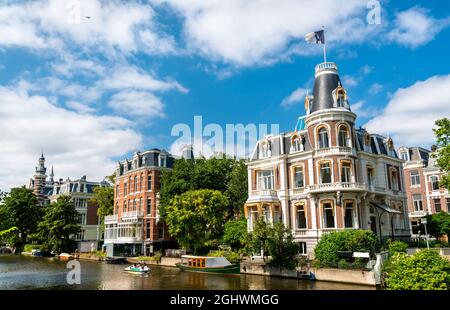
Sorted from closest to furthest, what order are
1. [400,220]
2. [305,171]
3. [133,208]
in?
[305,171]
[400,220]
[133,208]

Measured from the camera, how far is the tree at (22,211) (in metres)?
73.2

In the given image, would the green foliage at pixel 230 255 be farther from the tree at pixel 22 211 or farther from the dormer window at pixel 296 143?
the tree at pixel 22 211

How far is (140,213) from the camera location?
58219 millimetres

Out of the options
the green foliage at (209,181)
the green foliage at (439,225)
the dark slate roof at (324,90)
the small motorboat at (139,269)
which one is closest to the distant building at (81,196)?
the green foliage at (209,181)

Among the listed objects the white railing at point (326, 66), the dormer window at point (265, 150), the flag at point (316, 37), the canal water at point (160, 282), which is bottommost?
the canal water at point (160, 282)

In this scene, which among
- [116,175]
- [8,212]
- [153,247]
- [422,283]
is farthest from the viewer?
[8,212]

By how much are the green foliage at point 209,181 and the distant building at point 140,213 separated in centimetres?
687

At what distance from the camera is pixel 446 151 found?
97.9 ft

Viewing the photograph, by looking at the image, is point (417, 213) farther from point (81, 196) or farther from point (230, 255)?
point (81, 196)

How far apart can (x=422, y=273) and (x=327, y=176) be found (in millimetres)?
17352

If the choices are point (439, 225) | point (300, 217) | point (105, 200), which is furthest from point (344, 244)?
point (105, 200)
